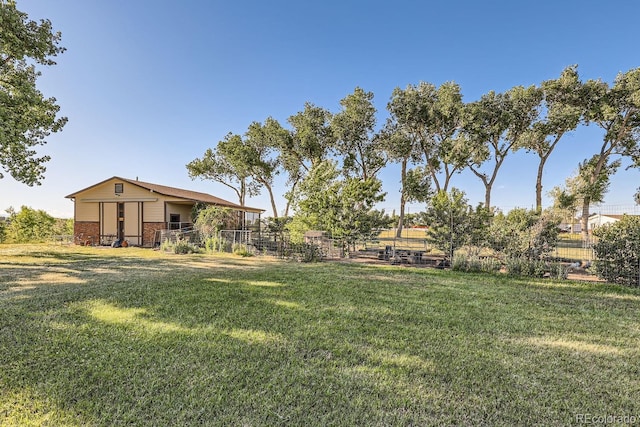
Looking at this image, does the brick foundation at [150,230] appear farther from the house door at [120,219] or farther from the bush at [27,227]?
the bush at [27,227]

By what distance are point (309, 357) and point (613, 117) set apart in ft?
84.9

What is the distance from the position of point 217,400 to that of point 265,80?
49.9 ft

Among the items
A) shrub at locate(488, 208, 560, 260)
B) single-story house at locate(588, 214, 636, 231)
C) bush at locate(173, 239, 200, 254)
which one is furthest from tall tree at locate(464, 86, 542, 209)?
bush at locate(173, 239, 200, 254)

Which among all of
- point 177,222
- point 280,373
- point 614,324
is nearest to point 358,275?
point 614,324

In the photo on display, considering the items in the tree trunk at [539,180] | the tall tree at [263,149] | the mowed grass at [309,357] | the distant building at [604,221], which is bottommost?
the mowed grass at [309,357]

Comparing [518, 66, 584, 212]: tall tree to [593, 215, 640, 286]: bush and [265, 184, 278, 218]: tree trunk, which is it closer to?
[593, 215, 640, 286]: bush

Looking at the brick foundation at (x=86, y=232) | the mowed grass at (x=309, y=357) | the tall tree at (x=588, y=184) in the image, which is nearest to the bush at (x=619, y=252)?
the mowed grass at (x=309, y=357)

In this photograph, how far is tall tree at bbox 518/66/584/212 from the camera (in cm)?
1881

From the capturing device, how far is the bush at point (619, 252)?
6.95m

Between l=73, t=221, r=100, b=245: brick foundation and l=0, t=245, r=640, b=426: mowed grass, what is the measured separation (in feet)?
51.5

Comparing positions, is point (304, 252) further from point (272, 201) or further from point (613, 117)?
point (613, 117)

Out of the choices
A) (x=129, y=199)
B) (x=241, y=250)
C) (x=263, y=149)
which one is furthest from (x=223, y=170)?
(x=241, y=250)

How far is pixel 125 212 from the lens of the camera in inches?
730

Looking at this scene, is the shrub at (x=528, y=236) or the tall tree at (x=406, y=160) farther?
the tall tree at (x=406, y=160)
